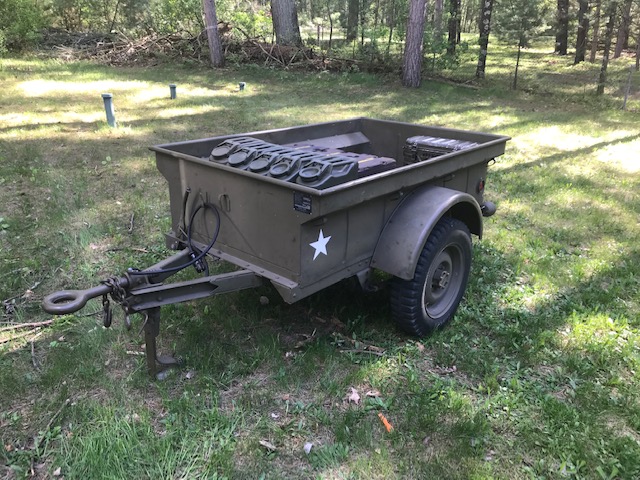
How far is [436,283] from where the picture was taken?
12.4ft

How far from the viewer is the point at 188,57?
16938mm

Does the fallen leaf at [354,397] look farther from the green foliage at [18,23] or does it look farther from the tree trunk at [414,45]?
the green foliage at [18,23]

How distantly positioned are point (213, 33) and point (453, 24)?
10.00 meters

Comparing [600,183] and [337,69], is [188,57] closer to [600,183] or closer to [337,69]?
[337,69]

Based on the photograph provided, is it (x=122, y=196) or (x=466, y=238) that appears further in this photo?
(x=122, y=196)

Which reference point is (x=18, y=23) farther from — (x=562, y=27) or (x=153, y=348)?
(x=562, y=27)

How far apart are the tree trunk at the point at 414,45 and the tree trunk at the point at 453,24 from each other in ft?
6.97

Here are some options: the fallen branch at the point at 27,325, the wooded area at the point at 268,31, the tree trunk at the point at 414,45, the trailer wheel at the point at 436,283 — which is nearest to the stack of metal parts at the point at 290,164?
the trailer wheel at the point at 436,283

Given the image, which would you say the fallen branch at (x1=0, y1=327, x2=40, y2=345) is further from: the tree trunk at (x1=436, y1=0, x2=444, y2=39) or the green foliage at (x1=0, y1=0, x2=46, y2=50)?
the tree trunk at (x1=436, y1=0, x2=444, y2=39)

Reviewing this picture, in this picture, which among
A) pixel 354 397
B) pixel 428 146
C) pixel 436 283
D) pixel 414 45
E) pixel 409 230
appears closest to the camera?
pixel 354 397

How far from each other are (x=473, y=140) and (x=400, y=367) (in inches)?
93.7

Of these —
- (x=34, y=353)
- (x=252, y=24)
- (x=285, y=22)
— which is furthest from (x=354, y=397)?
(x=252, y=24)

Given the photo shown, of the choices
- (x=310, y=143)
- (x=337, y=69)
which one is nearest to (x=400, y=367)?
(x=310, y=143)

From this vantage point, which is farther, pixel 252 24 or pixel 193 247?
pixel 252 24
